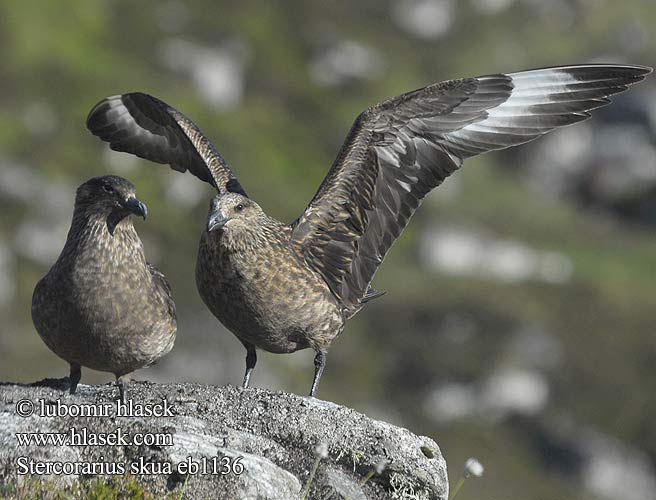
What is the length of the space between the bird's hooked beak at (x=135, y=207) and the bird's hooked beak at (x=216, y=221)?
92 cm

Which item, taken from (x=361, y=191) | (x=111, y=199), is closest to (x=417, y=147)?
(x=361, y=191)

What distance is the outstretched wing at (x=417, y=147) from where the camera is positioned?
35.4 feet

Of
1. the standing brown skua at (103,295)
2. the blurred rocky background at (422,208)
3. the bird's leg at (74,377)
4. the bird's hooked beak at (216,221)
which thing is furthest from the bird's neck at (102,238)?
the blurred rocky background at (422,208)

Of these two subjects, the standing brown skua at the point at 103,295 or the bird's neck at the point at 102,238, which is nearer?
the standing brown skua at the point at 103,295

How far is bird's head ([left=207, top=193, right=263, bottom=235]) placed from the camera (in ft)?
32.9

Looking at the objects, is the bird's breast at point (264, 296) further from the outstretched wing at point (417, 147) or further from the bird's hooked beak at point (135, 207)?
the bird's hooked beak at point (135, 207)

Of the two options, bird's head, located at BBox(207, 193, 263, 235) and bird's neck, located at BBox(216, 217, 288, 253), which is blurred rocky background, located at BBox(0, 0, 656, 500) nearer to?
bird's neck, located at BBox(216, 217, 288, 253)

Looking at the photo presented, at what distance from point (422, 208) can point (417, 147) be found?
192ft

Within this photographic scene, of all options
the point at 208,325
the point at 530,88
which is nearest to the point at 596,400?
the point at 208,325

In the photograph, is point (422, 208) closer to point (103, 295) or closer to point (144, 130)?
point (144, 130)

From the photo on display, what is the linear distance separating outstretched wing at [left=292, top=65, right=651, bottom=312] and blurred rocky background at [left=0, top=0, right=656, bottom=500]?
31593 mm

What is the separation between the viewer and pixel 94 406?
28.0 ft

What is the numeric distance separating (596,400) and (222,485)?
52.3m

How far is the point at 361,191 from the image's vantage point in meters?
10.9
